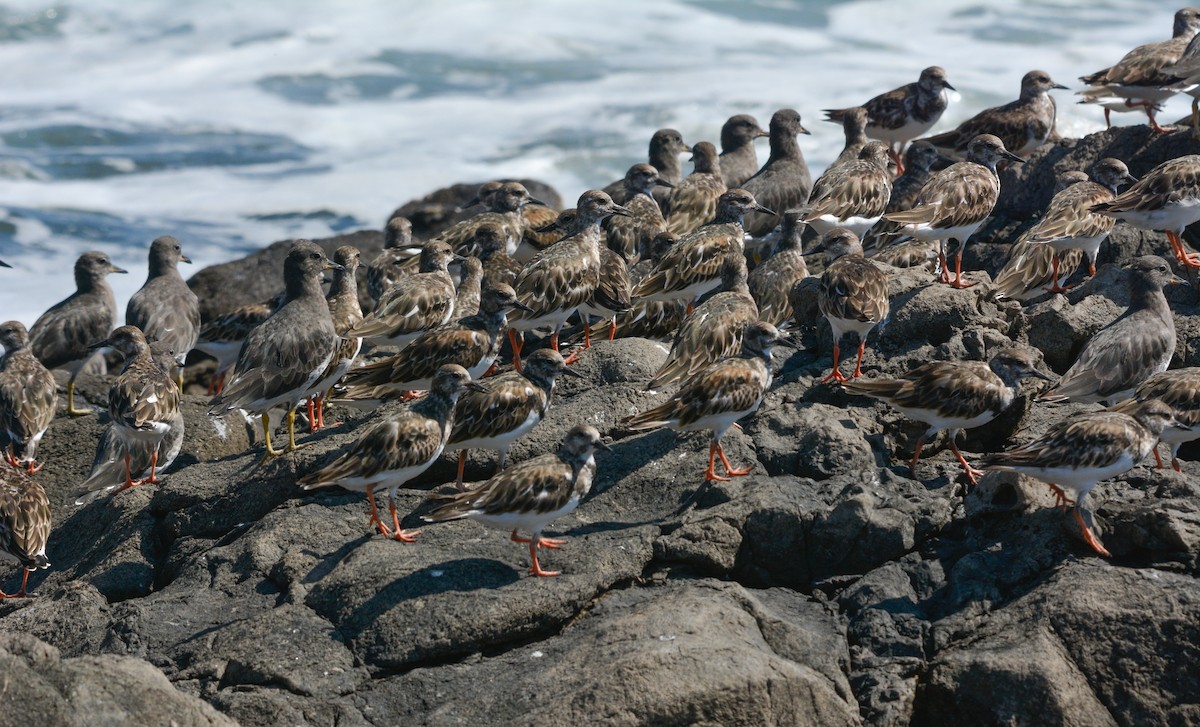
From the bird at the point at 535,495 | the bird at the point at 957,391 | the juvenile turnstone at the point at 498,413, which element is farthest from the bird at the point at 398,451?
the bird at the point at 957,391

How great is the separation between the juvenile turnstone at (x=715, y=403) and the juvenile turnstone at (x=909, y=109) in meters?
8.42

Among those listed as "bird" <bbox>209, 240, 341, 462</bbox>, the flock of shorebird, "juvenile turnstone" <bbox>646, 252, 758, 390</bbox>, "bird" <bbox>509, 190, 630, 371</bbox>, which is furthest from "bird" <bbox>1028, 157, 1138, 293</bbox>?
"bird" <bbox>209, 240, 341, 462</bbox>

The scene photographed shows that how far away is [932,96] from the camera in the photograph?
18.0m

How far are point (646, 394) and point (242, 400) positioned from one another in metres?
3.45

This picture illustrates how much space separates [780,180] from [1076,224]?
486 cm

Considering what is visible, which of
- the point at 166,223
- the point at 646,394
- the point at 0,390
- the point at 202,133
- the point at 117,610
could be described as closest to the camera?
the point at 117,610

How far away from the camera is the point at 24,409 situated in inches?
541

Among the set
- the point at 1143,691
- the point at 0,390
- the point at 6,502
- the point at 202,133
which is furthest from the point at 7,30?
the point at 1143,691

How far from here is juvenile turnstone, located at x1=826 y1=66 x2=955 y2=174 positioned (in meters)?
18.0

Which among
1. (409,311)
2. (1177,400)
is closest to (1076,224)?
(1177,400)

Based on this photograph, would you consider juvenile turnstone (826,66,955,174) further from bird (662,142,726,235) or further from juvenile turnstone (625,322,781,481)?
juvenile turnstone (625,322,781,481)

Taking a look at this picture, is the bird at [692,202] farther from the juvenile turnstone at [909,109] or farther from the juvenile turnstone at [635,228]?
the juvenile turnstone at [909,109]

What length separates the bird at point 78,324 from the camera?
16312 millimetres

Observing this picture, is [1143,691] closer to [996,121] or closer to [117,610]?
[117,610]
